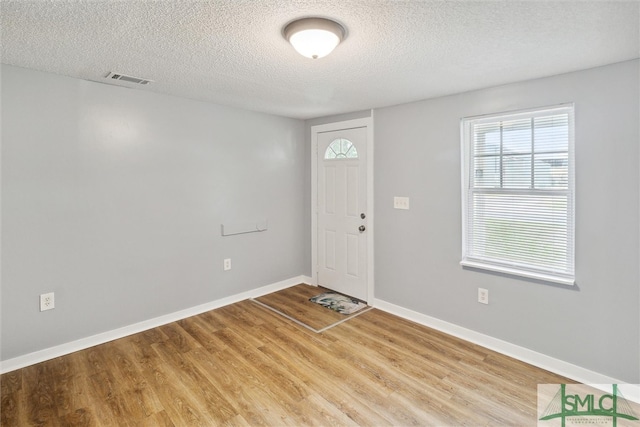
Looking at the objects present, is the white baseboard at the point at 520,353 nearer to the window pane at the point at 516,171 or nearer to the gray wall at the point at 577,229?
the gray wall at the point at 577,229

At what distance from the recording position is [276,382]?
2.38 metres

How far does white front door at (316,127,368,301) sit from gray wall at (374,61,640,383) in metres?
0.24

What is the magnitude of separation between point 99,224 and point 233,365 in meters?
1.66

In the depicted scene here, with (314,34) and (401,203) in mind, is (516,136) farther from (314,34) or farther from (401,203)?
(314,34)

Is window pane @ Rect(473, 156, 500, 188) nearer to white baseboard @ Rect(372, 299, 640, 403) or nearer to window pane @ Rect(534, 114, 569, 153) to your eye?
window pane @ Rect(534, 114, 569, 153)

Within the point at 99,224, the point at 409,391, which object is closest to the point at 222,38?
the point at 99,224

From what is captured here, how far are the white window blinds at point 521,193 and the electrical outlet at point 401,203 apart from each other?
23.0 inches

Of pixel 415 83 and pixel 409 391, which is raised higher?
pixel 415 83

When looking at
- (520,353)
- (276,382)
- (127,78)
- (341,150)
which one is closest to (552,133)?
(520,353)

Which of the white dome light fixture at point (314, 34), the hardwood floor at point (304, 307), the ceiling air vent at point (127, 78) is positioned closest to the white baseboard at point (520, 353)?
the hardwood floor at point (304, 307)

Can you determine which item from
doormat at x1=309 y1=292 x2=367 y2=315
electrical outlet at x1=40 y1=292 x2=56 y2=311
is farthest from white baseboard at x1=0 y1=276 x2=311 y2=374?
doormat at x1=309 y1=292 x2=367 y2=315

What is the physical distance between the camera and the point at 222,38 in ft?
6.27

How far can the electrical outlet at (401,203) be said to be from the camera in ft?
11.3

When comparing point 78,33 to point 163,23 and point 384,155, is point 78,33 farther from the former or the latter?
point 384,155
